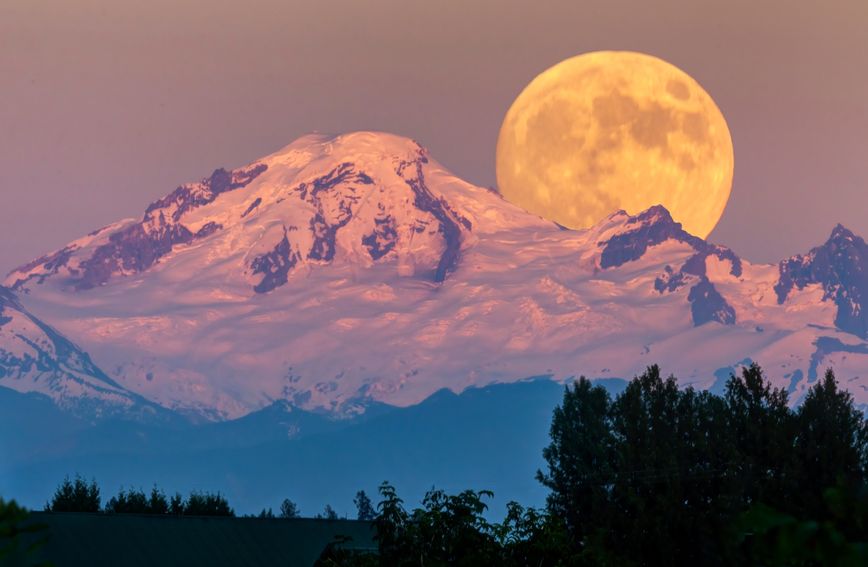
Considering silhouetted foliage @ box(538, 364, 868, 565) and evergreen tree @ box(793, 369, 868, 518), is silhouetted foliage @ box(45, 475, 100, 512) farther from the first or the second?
evergreen tree @ box(793, 369, 868, 518)

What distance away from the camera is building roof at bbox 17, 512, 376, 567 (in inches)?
2908

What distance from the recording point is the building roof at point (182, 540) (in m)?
73.9

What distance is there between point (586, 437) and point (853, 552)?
11741 cm

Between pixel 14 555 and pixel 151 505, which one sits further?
pixel 151 505

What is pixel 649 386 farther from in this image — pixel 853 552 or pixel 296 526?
pixel 853 552

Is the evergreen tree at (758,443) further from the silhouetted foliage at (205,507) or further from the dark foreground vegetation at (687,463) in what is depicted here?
the silhouetted foliage at (205,507)

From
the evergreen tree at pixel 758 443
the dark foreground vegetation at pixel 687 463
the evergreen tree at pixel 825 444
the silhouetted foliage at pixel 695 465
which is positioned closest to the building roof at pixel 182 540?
the dark foreground vegetation at pixel 687 463

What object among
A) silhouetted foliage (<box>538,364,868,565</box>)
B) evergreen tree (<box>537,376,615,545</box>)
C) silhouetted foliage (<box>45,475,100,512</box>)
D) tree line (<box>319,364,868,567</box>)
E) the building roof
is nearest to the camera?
the building roof

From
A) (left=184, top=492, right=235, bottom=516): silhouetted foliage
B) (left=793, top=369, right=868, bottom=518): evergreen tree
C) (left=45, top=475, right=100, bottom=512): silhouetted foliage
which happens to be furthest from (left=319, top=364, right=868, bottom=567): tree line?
(left=45, top=475, right=100, bottom=512): silhouetted foliage

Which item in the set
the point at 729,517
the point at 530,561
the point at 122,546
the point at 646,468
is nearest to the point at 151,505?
the point at 646,468

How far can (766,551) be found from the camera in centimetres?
1484

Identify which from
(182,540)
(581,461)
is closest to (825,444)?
(581,461)

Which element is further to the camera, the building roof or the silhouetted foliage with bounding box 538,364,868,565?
the silhouetted foliage with bounding box 538,364,868,565

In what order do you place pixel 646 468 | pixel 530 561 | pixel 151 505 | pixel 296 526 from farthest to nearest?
pixel 151 505
pixel 646 468
pixel 296 526
pixel 530 561
